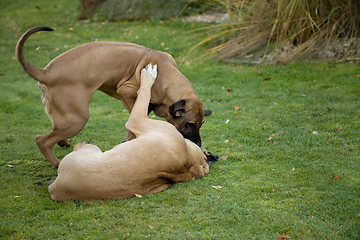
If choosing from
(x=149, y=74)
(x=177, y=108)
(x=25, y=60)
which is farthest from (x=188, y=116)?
(x=25, y=60)

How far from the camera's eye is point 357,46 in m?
9.73

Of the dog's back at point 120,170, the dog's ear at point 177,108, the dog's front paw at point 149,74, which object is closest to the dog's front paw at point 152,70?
the dog's front paw at point 149,74

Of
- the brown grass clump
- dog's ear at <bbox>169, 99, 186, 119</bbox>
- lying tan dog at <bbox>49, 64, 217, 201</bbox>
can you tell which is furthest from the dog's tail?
the brown grass clump

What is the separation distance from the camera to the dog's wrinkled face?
5605 millimetres

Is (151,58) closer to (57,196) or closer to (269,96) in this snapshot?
(57,196)

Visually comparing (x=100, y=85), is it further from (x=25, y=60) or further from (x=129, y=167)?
(x=129, y=167)

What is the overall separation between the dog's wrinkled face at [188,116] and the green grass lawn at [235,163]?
0.55m

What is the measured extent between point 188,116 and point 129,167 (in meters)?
1.35

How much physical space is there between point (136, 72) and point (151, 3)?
9601 mm

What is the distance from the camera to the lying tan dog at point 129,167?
14.9 feet

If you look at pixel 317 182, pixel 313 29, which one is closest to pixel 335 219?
pixel 317 182

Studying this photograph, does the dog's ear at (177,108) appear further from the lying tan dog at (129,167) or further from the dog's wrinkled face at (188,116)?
the lying tan dog at (129,167)

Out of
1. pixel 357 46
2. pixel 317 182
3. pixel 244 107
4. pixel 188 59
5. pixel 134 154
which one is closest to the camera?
pixel 134 154

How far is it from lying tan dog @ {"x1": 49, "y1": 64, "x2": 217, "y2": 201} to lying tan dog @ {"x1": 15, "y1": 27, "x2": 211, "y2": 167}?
520mm
